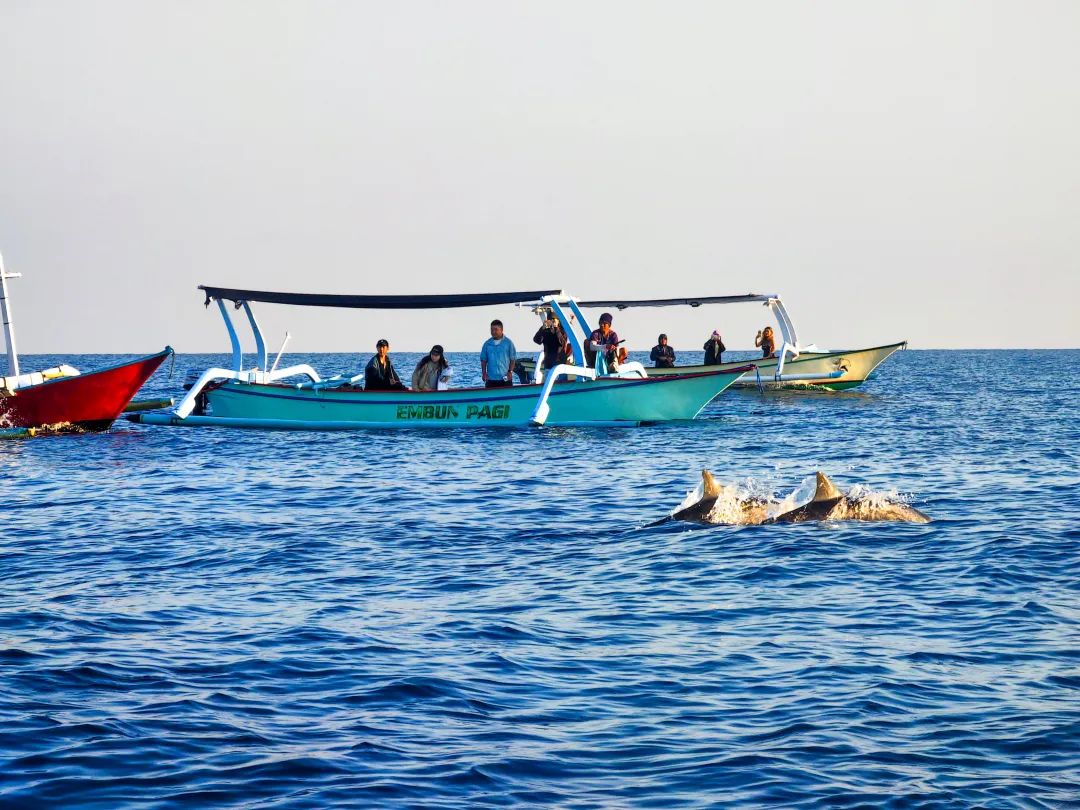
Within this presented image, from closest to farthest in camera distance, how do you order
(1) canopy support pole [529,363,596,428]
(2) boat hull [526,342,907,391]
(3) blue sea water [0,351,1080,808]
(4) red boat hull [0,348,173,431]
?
(3) blue sea water [0,351,1080,808], (1) canopy support pole [529,363,596,428], (4) red boat hull [0,348,173,431], (2) boat hull [526,342,907,391]

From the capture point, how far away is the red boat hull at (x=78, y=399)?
28036 millimetres

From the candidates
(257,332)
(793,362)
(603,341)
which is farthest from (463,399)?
(793,362)

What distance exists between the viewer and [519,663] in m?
8.59

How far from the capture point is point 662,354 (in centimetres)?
3709

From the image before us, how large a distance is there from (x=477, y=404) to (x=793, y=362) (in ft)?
57.2

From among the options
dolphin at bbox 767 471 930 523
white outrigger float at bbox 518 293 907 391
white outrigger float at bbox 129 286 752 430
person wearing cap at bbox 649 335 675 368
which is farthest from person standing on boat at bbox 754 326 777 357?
dolphin at bbox 767 471 930 523

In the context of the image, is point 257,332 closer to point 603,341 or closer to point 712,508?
point 603,341

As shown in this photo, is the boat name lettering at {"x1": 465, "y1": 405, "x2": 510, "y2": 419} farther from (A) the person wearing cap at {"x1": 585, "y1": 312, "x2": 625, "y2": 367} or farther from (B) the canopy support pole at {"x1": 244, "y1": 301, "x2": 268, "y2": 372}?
(B) the canopy support pole at {"x1": 244, "y1": 301, "x2": 268, "y2": 372}

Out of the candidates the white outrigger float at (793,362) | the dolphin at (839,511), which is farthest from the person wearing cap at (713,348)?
the dolphin at (839,511)

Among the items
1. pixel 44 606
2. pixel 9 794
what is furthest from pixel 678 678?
pixel 44 606

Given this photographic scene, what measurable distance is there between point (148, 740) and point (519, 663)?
2.52 m

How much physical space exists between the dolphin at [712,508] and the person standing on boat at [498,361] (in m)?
12.5

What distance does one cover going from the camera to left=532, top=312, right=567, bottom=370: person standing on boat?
90.5 feet

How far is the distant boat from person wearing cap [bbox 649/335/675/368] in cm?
1417
